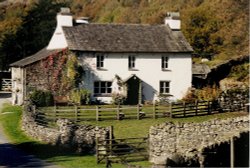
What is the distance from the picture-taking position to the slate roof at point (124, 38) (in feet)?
167

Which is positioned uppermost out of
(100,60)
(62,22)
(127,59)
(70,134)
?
(62,22)

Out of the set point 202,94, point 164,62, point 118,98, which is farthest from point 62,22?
point 202,94

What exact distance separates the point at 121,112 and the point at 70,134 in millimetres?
10980

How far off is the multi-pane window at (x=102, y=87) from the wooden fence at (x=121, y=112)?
7973mm

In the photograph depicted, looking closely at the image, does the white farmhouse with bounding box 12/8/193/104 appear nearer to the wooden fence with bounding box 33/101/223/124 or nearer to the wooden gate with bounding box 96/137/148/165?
the wooden fence with bounding box 33/101/223/124

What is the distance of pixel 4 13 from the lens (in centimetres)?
9662

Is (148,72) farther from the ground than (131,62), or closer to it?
closer to it

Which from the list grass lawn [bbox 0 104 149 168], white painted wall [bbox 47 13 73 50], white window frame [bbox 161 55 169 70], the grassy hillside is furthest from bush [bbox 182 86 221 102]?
grass lawn [bbox 0 104 149 168]

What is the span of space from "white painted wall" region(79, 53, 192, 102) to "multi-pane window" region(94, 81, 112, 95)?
41cm

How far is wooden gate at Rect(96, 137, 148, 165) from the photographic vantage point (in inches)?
1020

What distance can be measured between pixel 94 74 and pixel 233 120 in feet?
79.1

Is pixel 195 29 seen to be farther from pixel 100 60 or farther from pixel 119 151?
pixel 119 151

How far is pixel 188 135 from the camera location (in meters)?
27.2

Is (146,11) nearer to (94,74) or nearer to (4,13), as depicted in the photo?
(4,13)
